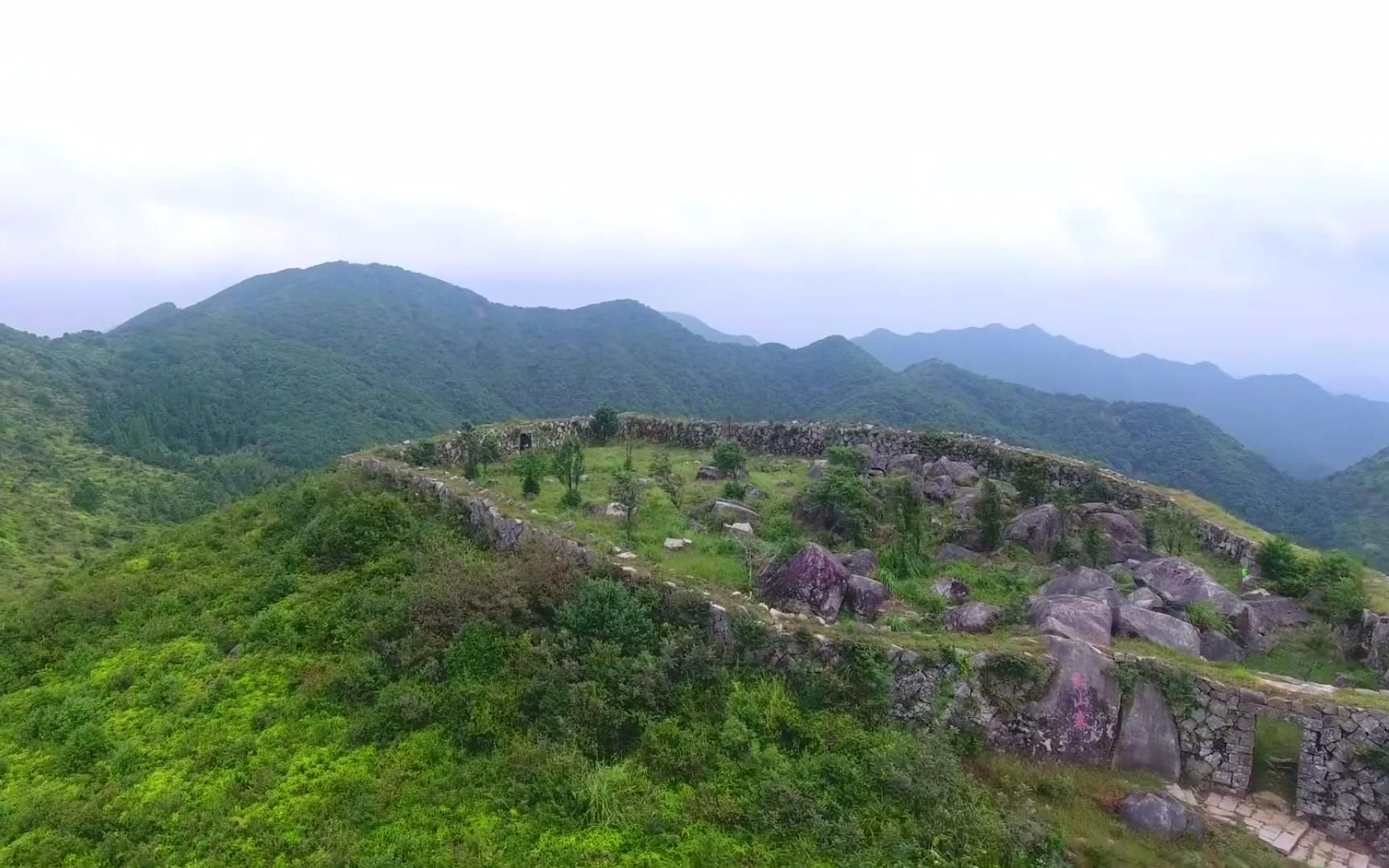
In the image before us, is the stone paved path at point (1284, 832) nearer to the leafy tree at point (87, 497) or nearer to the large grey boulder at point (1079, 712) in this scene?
the large grey boulder at point (1079, 712)

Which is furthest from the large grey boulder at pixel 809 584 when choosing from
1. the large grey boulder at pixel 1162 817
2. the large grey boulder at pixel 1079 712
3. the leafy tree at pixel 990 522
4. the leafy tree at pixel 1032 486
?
the leafy tree at pixel 1032 486

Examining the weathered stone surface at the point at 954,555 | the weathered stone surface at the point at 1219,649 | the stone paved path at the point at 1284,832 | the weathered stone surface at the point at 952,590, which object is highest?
the weathered stone surface at the point at 954,555

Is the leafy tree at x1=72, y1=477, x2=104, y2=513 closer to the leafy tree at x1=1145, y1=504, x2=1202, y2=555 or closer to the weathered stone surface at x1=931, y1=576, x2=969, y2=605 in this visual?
the weathered stone surface at x1=931, y1=576, x2=969, y2=605

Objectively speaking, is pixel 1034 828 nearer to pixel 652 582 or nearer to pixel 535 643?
pixel 652 582

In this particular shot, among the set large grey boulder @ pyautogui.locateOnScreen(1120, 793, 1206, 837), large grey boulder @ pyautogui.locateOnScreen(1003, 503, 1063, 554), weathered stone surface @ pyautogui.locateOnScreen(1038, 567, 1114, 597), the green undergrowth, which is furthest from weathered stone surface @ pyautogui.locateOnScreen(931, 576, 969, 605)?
large grey boulder @ pyautogui.locateOnScreen(1120, 793, 1206, 837)

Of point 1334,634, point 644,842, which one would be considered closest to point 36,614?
point 644,842

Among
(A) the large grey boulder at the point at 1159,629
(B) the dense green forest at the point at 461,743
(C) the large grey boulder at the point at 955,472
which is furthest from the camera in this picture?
(C) the large grey boulder at the point at 955,472

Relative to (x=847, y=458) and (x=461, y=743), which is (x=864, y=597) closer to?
(x=461, y=743)
